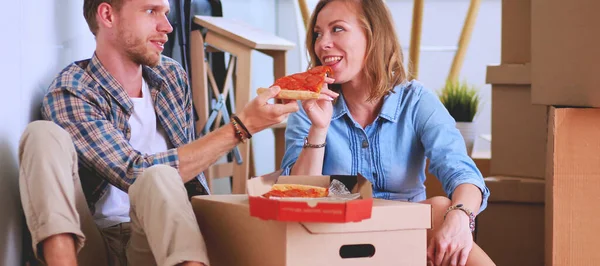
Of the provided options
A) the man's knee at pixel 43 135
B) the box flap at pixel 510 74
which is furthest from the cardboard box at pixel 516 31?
the man's knee at pixel 43 135

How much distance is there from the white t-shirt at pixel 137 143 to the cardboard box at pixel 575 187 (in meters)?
0.94

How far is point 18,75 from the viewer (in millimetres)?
1739

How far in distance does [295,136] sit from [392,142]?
237 millimetres

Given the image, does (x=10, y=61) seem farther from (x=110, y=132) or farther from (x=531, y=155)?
(x=531, y=155)

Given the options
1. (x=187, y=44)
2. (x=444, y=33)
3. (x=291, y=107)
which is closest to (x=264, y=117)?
(x=291, y=107)

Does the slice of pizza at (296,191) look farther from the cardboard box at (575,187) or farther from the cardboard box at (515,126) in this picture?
the cardboard box at (515,126)

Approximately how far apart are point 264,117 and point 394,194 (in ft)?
1.25

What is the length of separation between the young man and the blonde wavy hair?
308mm

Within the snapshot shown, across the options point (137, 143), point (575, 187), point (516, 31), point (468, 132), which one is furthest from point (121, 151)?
point (468, 132)

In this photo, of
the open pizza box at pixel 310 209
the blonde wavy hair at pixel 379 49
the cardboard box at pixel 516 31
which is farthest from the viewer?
the cardboard box at pixel 516 31

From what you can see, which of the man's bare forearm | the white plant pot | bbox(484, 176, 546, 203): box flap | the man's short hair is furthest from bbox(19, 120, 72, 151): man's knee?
the white plant pot

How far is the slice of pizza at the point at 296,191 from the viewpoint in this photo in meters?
1.48

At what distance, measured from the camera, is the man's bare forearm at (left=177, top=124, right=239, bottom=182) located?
180 cm

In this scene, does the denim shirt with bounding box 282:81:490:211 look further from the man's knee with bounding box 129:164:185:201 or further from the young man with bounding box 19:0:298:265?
the man's knee with bounding box 129:164:185:201
